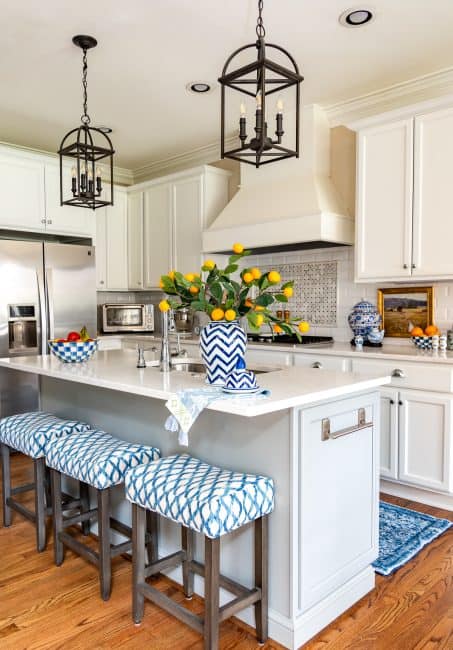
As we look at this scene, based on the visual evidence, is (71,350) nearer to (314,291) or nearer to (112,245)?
(314,291)

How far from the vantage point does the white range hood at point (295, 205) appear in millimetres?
3699

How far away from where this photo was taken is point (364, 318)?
375cm

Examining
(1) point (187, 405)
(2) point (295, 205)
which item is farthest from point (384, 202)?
(1) point (187, 405)


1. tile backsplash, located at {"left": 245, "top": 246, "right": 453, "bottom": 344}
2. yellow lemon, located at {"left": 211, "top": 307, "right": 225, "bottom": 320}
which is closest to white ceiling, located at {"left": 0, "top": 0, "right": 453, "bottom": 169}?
tile backsplash, located at {"left": 245, "top": 246, "right": 453, "bottom": 344}

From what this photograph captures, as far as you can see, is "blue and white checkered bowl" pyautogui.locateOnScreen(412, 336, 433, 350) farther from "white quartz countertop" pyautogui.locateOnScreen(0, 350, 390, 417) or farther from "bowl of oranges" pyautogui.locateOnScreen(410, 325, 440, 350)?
"white quartz countertop" pyautogui.locateOnScreen(0, 350, 390, 417)

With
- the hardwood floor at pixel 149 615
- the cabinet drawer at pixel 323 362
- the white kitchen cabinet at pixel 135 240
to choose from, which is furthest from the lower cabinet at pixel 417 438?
the white kitchen cabinet at pixel 135 240

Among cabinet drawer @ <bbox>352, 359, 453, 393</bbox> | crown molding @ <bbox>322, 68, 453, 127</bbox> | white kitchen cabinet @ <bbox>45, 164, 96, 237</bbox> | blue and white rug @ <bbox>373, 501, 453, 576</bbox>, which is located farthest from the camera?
white kitchen cabinet @ <bbox>45, 164, 96, 237</bbox>

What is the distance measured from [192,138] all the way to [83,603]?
392cm

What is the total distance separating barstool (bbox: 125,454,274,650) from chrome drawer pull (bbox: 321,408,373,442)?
275 mm

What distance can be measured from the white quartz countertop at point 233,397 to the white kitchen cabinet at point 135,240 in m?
2.69

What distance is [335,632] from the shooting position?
1862 mm

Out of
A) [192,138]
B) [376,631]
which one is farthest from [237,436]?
[192,138]

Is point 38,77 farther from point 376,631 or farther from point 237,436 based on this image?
point 376,631

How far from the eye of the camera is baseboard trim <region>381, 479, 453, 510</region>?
3016 mm
